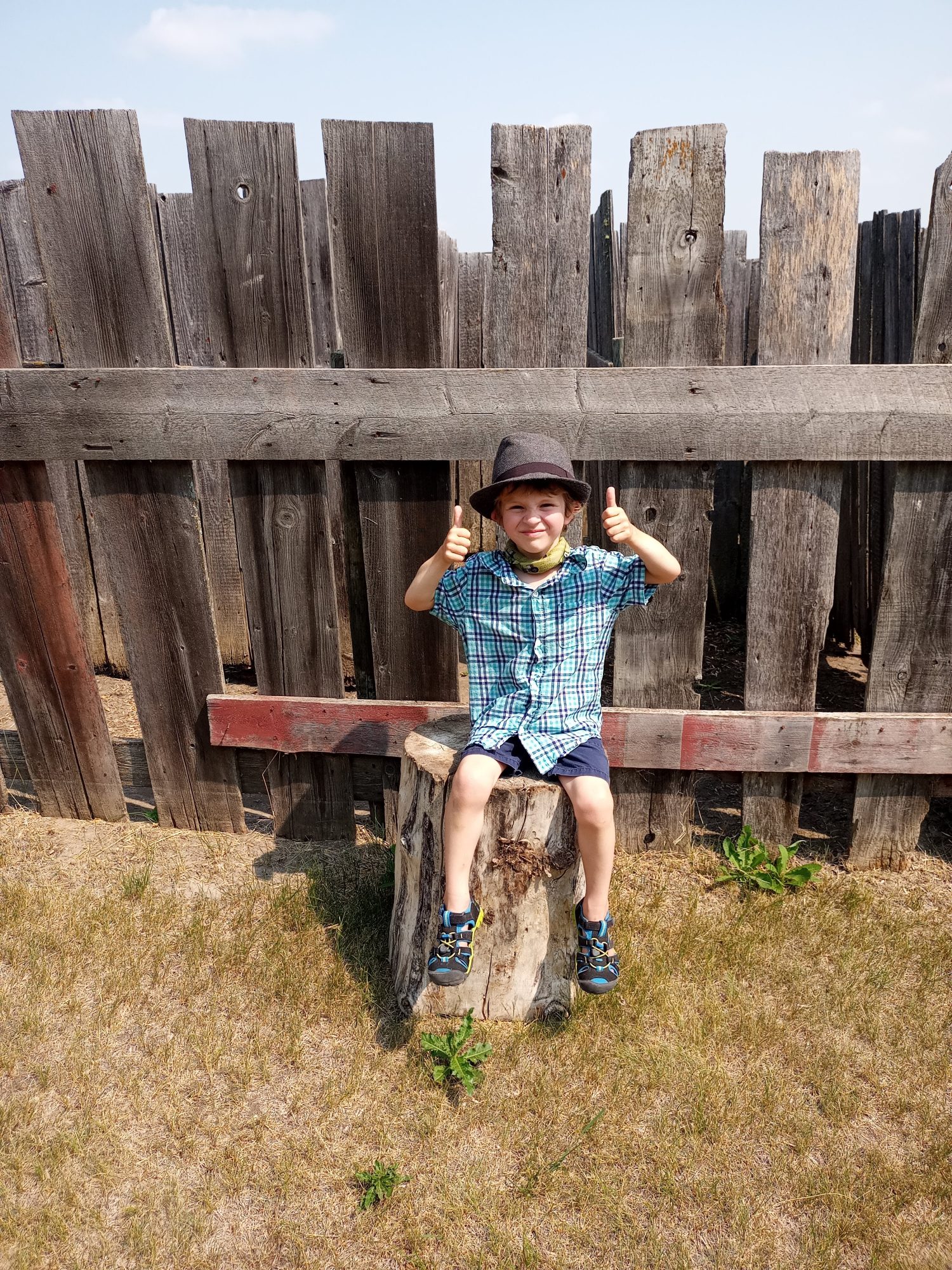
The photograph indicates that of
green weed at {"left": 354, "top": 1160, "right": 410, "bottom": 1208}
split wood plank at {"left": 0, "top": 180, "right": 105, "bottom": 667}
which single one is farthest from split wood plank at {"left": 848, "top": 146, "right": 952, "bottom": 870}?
split wood plank at {"left": 0, "top": 180, "right": 105, "bottom": 667}

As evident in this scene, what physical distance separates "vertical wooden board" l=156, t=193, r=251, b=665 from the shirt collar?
2715 mm

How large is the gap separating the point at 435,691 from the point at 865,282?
3.47 meters

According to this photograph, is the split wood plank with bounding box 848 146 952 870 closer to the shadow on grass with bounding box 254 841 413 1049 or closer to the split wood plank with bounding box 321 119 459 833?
the split wood plank with bounding box 321 119 459 833

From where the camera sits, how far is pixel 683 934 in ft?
9.83

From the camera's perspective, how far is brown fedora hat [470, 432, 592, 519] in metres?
2.45

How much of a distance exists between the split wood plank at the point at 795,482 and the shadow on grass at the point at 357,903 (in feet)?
4.77

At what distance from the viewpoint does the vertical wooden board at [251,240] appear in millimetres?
2789

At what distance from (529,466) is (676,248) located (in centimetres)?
97

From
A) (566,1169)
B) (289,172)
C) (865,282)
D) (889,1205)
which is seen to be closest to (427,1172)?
(566,1169)

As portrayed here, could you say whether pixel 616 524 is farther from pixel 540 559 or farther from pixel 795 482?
pixel 795 482

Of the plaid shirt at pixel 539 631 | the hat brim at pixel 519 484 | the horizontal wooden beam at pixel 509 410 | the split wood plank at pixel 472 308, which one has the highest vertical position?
the split wood plank at pixel 472 308

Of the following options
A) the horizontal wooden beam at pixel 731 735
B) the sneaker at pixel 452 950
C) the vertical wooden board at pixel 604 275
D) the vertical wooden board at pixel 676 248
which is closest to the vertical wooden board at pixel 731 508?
the vertical wooden board at pixel 604 275

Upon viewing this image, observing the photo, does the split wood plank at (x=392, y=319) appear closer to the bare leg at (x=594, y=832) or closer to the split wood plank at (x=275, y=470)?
the split wood plank at (x=275, y=470)

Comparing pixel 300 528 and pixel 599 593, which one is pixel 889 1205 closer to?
pixel 599 593
